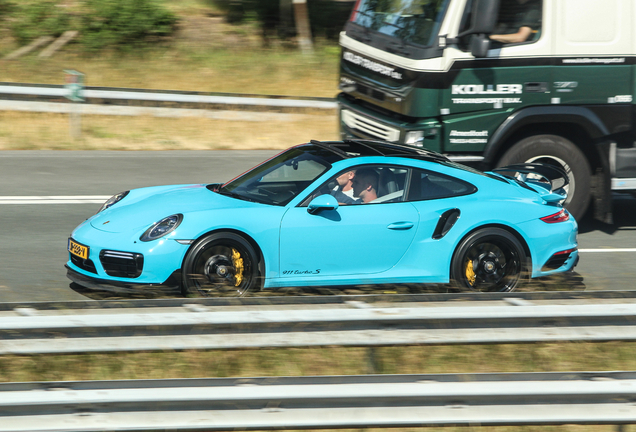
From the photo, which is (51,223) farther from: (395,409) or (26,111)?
(26,111)

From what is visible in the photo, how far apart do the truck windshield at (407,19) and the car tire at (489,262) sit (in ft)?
9.63

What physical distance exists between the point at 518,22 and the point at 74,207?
5.60 m

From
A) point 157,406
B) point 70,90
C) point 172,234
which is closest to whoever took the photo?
point 157,406

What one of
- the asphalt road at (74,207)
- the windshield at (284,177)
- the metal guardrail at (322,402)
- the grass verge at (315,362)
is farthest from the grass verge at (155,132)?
the metal guardrail at (322,402)

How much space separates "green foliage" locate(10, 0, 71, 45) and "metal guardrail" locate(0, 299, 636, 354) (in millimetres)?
18638

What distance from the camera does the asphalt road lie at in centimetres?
688

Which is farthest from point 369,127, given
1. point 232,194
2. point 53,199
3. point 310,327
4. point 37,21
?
point 37,21

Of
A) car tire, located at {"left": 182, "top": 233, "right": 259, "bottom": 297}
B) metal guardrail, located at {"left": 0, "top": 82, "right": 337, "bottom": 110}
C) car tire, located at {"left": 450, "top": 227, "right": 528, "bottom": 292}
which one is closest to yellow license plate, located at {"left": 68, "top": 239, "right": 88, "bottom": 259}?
car tire, located at {"left": 182, "top": 233, "right": 259, "bottom": 297}

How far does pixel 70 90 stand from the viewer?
43.9 feet

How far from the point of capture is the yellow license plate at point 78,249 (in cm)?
578

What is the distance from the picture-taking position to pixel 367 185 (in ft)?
20.4

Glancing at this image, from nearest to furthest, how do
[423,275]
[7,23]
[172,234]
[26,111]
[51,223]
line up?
[172,234] → [423,275] → [51,223] → [26,111] → [7,23]

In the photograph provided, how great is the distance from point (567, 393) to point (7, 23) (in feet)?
68.9

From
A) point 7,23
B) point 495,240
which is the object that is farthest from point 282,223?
point 7,23
